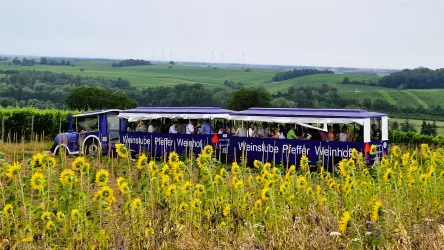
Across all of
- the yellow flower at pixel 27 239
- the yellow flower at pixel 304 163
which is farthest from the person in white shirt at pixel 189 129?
the yellow flower at pixel 27 239

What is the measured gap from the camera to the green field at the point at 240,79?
299 feet

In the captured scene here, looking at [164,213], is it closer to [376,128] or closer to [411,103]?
[376,128]

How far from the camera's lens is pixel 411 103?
3344 inches

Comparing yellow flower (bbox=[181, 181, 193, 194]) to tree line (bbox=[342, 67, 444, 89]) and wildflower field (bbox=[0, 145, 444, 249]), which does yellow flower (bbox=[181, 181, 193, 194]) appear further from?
tree line (bbox=[342, 67, 444, 89])

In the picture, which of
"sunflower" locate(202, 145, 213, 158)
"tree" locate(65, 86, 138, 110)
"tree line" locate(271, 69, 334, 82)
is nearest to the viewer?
"sunflower" locate(202, 145, 213, 158)

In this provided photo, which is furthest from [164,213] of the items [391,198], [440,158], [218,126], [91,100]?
[91,100]

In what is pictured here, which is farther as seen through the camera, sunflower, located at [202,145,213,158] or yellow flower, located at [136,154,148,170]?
sunflower, located at [202,145,213,158]

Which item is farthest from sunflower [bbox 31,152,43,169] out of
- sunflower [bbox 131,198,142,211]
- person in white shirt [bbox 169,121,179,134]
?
person in white shirt [bbox 169,121,179,134]

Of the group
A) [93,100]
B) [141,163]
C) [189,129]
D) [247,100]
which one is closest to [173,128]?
[189,129]

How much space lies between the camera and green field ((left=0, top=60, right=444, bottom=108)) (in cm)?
9106

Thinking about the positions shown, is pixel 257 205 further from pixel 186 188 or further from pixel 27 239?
pixel 27 239

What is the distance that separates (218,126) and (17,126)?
15146 mm

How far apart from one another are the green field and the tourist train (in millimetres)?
60965

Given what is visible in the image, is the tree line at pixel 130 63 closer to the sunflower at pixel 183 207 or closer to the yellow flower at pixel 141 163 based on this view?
the yellow flower at pixel 141 163
